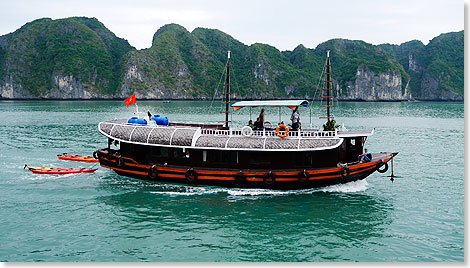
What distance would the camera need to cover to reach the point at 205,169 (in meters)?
20.9

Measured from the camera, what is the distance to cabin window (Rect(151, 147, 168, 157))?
71.7 feet

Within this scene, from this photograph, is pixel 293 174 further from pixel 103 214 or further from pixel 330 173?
pixel 103 214

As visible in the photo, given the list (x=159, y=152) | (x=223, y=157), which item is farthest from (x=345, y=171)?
(x=159, y=152)

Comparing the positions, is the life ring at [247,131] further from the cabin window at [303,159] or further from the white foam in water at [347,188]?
the white foam in water at [347,188]

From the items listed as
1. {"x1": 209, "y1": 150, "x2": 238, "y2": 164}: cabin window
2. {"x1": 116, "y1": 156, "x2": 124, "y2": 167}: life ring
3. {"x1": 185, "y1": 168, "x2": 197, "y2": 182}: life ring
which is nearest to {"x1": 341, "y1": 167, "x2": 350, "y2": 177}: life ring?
{"x1": 209, "y1": 150, "x2": 238, "y2": 164}: cabin window

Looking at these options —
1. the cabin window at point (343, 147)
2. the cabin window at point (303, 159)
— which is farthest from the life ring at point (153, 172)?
the cabin window at point (343, 147)

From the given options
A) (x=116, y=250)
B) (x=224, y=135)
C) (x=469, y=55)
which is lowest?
(x=116, y=250)

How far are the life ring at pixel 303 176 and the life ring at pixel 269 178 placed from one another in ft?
4.48

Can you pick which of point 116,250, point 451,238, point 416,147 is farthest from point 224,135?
point 416,147

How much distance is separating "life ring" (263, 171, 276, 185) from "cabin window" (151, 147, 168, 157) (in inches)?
237

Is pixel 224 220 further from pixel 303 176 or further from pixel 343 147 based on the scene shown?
pixel 343 147

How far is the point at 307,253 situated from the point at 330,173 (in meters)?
7.30

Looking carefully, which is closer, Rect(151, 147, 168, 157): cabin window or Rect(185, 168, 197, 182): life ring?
Rect(185, 168, 197, 182): life ring

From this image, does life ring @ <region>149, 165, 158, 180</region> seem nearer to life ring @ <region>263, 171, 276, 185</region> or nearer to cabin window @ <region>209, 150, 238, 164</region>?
cabin window @ <region>209, 150, 238, 164</region>
